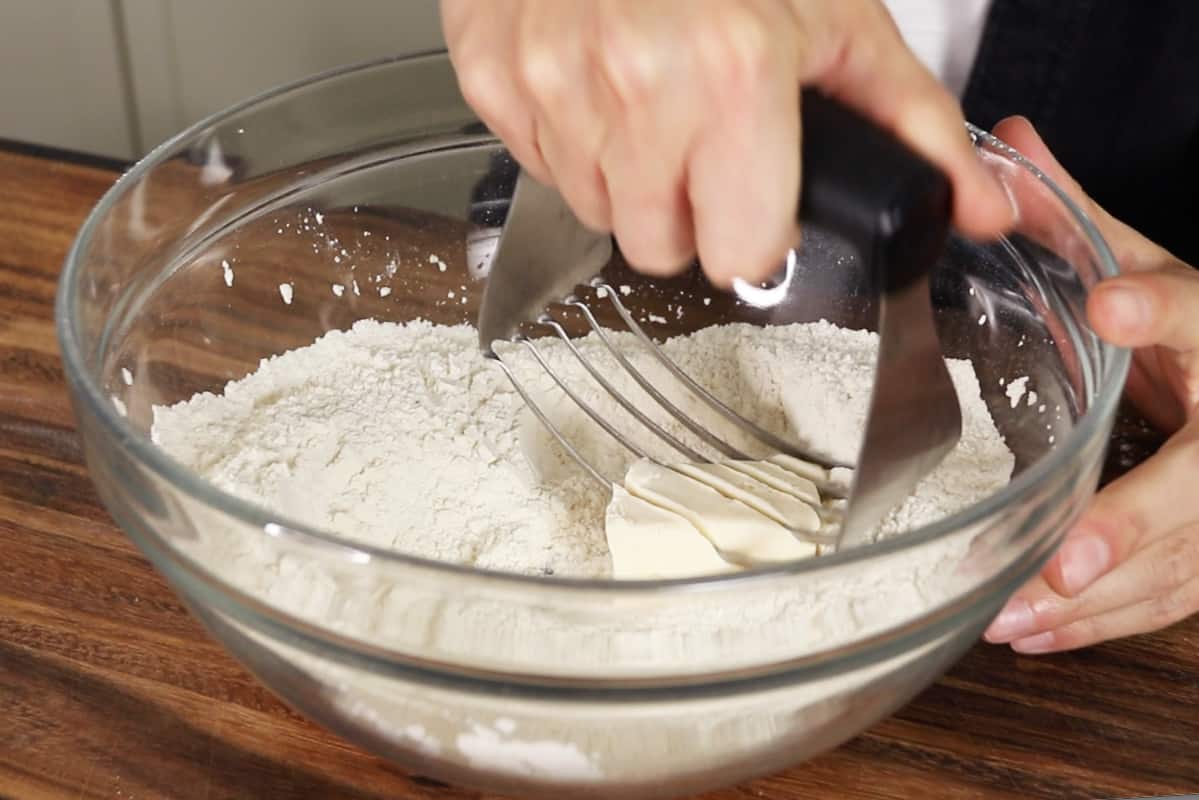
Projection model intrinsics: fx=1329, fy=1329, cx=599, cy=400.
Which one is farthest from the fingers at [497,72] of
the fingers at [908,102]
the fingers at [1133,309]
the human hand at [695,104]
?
the fingers at [1133,309]

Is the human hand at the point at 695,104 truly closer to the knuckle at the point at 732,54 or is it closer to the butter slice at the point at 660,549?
the knuckle at the point at 732,54

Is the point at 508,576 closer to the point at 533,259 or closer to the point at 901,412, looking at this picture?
the point at 901,412

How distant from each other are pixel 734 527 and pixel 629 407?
117 mm

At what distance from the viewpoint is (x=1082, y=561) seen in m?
0.63

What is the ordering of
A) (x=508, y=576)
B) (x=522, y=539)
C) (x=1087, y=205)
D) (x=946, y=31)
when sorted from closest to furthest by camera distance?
(x=508, y=576) → (x=522, y=539) → (x=1087, y=205) → (x=946, y=31)

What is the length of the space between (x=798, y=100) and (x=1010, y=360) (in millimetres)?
283

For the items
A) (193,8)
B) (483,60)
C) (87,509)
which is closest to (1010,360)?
(483,60)

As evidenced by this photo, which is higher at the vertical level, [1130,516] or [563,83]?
[563,83]

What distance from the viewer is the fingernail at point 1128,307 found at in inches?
22.0

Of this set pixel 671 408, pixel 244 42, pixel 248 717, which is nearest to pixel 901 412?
pixel 671 408

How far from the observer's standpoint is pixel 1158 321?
58 centimetres

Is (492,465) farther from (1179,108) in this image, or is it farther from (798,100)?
(1179,108)

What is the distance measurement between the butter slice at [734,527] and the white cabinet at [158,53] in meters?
0.98

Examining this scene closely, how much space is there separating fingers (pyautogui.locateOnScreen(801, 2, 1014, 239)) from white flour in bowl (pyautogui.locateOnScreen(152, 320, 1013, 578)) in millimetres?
174
